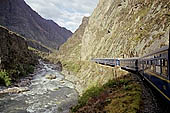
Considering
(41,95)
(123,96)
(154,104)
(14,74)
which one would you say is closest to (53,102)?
(41,95)

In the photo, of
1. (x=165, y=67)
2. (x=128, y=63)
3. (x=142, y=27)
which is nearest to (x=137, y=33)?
(x=142, y=27)

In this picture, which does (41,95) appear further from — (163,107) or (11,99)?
(163,107)

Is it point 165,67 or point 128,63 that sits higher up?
point 165,67

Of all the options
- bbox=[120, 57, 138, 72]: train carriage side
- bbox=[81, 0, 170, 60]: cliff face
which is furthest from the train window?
bbox=[81, 0, 170, 60]: cliff face

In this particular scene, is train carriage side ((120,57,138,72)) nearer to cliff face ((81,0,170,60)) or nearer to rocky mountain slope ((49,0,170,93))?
rocky mountain slope ((49,0,170,93))

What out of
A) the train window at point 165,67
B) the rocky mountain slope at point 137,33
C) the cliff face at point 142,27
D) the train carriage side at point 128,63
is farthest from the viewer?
the cliff face at point 142,27

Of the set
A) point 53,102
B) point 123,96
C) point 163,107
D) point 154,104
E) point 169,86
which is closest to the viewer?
point 169,86

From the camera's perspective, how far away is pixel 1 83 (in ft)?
125

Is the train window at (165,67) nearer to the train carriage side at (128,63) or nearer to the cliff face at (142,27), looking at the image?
the train carriage side at (128,63)

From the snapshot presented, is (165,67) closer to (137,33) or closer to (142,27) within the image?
(142,27)

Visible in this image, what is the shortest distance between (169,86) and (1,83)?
40715 millimetres

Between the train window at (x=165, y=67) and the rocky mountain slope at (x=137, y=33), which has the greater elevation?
the rocky mountain slope at (x=137, y=33)

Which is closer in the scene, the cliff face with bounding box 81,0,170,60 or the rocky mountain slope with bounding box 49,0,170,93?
the rocky mountain slope with bounding box 49,0,170,93

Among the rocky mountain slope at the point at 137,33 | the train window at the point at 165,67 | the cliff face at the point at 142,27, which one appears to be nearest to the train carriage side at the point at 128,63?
the rocky mountain slope at the point at 137,33
